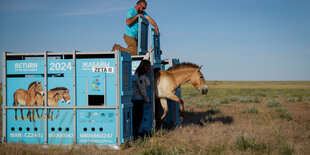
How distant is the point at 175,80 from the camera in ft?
34.5

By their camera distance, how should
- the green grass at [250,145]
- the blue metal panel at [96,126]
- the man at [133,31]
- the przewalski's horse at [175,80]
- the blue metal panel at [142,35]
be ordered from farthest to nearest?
the man at [133,31], the blue metal panel at [142,35], the przewalski's horse at [175,80], the blue metal panel at [96,126], the green grass at [250,145]

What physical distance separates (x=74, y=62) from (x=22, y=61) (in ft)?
4.53

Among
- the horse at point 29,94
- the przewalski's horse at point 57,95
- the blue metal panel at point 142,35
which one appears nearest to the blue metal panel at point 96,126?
the przewalski's horse at point 57,95

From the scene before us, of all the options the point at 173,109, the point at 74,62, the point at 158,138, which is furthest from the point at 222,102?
the point at 74,62

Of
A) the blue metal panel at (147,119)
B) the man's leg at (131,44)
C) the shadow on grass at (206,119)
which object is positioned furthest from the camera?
the shadow on grass at (206,119)

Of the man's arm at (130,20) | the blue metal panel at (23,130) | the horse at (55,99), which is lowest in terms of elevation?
the blue metal panel at (23,130)

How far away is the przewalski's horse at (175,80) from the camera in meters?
10.2

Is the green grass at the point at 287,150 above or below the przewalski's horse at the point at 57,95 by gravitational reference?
below

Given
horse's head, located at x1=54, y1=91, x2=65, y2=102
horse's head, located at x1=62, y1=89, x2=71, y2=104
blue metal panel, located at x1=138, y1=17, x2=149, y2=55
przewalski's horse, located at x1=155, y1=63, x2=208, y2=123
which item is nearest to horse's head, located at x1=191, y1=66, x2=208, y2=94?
przewalski's horse, located at x1=155, y1=63, x2=208, y2=123

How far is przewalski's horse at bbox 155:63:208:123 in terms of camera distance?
10.2 meters

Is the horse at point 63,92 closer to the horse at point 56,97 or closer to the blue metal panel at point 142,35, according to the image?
the horse at point 56,97

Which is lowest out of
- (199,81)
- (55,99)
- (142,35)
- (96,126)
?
(96,126)

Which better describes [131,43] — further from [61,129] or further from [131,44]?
[61,129]

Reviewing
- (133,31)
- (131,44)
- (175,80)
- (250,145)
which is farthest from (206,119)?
(250,145)
